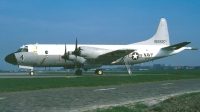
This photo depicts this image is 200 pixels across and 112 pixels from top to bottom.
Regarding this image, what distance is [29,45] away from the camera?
126 ft

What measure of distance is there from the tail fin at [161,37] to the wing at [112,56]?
8038 millimetres

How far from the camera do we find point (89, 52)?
36781 millimetres

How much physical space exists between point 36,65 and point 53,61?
2.59 meters

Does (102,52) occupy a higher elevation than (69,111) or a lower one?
higher

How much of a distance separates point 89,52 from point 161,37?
14.8 metres

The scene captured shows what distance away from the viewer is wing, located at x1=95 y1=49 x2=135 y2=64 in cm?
3689

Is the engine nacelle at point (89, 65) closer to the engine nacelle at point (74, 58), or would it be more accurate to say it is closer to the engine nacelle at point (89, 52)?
the engine nacelle at point (74, 58)

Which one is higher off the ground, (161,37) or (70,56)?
(161,37)

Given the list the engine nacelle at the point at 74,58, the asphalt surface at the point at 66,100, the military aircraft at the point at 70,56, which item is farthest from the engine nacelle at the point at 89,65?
the asphalt surface at the point at 66,100

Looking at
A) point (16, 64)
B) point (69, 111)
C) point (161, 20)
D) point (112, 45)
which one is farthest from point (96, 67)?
point (69, 111)

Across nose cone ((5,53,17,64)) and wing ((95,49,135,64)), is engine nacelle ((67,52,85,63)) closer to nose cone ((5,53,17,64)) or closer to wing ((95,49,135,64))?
wing ((95,49,135,64))

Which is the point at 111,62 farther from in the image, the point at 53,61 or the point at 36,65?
the point at 36,65

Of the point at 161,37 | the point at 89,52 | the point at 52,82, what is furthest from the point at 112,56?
the point at 52,82

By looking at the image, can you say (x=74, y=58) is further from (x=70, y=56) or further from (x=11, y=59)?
(x=11, y=59)
